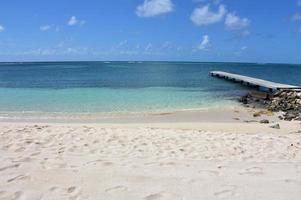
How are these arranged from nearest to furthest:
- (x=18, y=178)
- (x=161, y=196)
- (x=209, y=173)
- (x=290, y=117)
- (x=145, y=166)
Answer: (x=161, y=196)
(x=18, y=178)
(x=209, y=173)
(x=145, y=166)
(x=290, y=117)

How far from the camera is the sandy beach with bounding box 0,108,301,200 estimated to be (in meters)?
3.98

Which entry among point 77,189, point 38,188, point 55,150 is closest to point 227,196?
point 77,189

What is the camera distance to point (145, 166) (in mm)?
5023

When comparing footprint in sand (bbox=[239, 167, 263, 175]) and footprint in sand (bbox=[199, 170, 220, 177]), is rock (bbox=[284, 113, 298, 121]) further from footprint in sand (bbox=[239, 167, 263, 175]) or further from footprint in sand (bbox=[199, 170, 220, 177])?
footprint in sand (bbox=[199, 170, 220, 177])

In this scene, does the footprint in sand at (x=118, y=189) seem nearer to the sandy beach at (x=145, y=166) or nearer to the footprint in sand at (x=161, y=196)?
the sandy beach at (x=145, y=166)

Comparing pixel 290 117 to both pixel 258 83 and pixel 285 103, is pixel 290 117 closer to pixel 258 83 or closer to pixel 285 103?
pixel 285 103

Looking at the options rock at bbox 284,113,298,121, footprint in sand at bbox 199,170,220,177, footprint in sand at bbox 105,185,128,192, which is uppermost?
footprint in sand at bbox 105,185,128,192

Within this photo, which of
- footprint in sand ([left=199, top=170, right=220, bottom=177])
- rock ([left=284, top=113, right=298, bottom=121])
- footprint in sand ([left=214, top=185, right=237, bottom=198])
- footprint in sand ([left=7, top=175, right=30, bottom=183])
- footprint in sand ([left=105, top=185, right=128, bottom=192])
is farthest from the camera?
rock ([left=284, top=113, right=298, bottom=121])

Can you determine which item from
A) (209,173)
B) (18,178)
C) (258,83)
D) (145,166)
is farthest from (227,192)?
(258,83)

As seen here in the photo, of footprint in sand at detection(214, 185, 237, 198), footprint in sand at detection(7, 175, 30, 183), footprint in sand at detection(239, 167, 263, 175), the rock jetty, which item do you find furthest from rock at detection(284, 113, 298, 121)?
footprint in sand at detection(7, 175, 30, 183)

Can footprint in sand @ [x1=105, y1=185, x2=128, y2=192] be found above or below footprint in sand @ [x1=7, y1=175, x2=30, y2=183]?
below

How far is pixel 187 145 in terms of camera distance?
693 cm

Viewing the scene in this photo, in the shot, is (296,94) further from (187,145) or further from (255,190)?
(255,190)

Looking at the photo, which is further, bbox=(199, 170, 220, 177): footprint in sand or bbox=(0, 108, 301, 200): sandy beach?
bbox=(199, 170, 220, 177): footprint in sand
